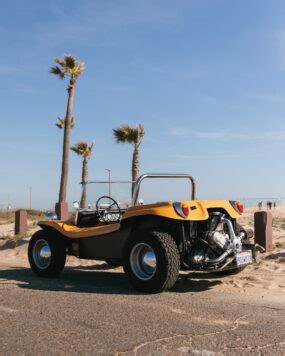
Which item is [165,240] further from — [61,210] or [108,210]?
[61,210]

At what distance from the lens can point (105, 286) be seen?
23.3ft

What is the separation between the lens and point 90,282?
749cm

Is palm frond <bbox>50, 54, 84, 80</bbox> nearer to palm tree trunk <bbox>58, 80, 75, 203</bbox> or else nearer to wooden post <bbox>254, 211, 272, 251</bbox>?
palm tree trunk <bbox>58, 80, 75, 203</bbox>

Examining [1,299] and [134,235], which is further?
[134,235]

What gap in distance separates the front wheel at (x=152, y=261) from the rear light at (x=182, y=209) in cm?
36

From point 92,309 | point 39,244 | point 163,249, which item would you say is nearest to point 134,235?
point 163,249

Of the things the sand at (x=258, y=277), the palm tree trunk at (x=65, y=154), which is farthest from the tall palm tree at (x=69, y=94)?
the sand at (x=258, y=277)

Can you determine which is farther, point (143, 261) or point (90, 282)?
point (90, 282)

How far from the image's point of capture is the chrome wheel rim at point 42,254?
8.01 metres

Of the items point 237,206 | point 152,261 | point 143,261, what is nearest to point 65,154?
point 237,206

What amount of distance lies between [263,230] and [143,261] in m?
4.73

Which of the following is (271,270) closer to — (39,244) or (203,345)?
(39,244)

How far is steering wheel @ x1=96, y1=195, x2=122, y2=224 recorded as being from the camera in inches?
308

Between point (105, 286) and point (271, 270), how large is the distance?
2.84 meters
